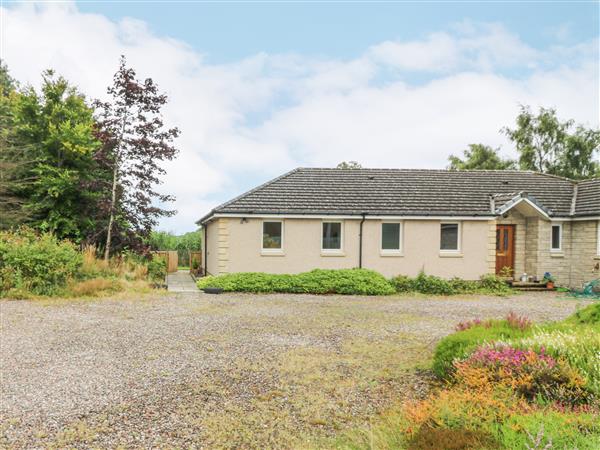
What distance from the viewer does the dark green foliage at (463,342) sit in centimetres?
612

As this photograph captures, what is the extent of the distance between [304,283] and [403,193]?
7.21m

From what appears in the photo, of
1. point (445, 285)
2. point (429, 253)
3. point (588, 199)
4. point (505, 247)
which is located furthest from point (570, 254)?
point (445, 285)

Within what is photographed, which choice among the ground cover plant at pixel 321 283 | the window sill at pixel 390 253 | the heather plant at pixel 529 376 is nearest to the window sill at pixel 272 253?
the ground cover plant at pixel 321 283

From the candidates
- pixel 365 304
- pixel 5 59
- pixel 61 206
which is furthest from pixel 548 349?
pixel 5 59

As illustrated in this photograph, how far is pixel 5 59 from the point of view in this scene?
37.2 m

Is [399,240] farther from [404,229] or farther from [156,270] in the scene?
[156,270]

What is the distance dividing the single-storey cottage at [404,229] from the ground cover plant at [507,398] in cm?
1193

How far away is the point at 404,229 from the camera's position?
760 inches

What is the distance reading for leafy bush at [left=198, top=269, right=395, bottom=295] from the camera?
16719 mm

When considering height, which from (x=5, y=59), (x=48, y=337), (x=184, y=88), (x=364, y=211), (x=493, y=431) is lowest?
(x=48, y=337)

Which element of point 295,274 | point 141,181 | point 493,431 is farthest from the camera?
point 141,181

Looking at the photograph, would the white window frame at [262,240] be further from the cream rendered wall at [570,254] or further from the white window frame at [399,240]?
the cream rendered wall at [570,254]

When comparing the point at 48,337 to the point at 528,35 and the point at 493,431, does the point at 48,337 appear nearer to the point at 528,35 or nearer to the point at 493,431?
the point at 493,431

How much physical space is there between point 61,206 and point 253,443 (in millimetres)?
21390
